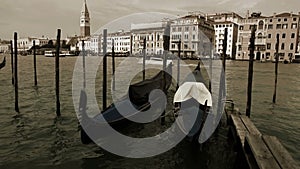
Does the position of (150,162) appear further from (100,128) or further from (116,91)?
(116,91)

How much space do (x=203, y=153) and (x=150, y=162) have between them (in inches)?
48.7

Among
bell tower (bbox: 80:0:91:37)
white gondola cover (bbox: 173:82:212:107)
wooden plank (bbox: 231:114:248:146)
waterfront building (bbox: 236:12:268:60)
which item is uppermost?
bell tower (bbox: 80:0:91:37)

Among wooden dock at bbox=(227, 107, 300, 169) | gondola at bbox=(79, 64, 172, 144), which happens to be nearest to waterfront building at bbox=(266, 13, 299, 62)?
gondola at bbox=(79, 64, 172, 144)

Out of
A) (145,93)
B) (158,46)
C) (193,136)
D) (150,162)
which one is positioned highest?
(158,46)

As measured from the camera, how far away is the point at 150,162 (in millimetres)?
5613

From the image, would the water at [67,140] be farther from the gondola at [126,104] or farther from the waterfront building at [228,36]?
the waterfront building at [228,36]

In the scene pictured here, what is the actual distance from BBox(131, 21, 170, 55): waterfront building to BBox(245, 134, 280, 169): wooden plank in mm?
56096

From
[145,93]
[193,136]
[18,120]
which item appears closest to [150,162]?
[193,136]

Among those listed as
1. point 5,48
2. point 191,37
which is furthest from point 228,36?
point 5,48

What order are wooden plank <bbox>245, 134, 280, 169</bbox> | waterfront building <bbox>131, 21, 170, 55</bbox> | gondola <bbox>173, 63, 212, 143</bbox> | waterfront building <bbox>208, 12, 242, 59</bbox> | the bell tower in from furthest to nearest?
the bell tower → waterfront building <bbox>131, 21, 170, 55</bbox> → waterfront building <bbox>208, 12, 242, 59</bbox> → gondola <bbox>173, 63, 212, 143</bbox> → wooden plank <bbox>245, 134, 280, 169</bbox>

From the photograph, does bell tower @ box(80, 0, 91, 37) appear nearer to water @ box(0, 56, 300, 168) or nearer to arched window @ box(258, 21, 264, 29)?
arched window @ box(258, 21, 264, 29)

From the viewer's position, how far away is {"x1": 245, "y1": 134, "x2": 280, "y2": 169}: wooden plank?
3.46 metres

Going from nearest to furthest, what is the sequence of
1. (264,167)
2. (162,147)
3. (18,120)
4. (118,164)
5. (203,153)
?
(264,167), (118,164), (203,153), (162,147), (18,120)

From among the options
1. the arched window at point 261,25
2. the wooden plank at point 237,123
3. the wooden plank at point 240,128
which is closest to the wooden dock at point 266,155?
the wooden plank at point 240,128
